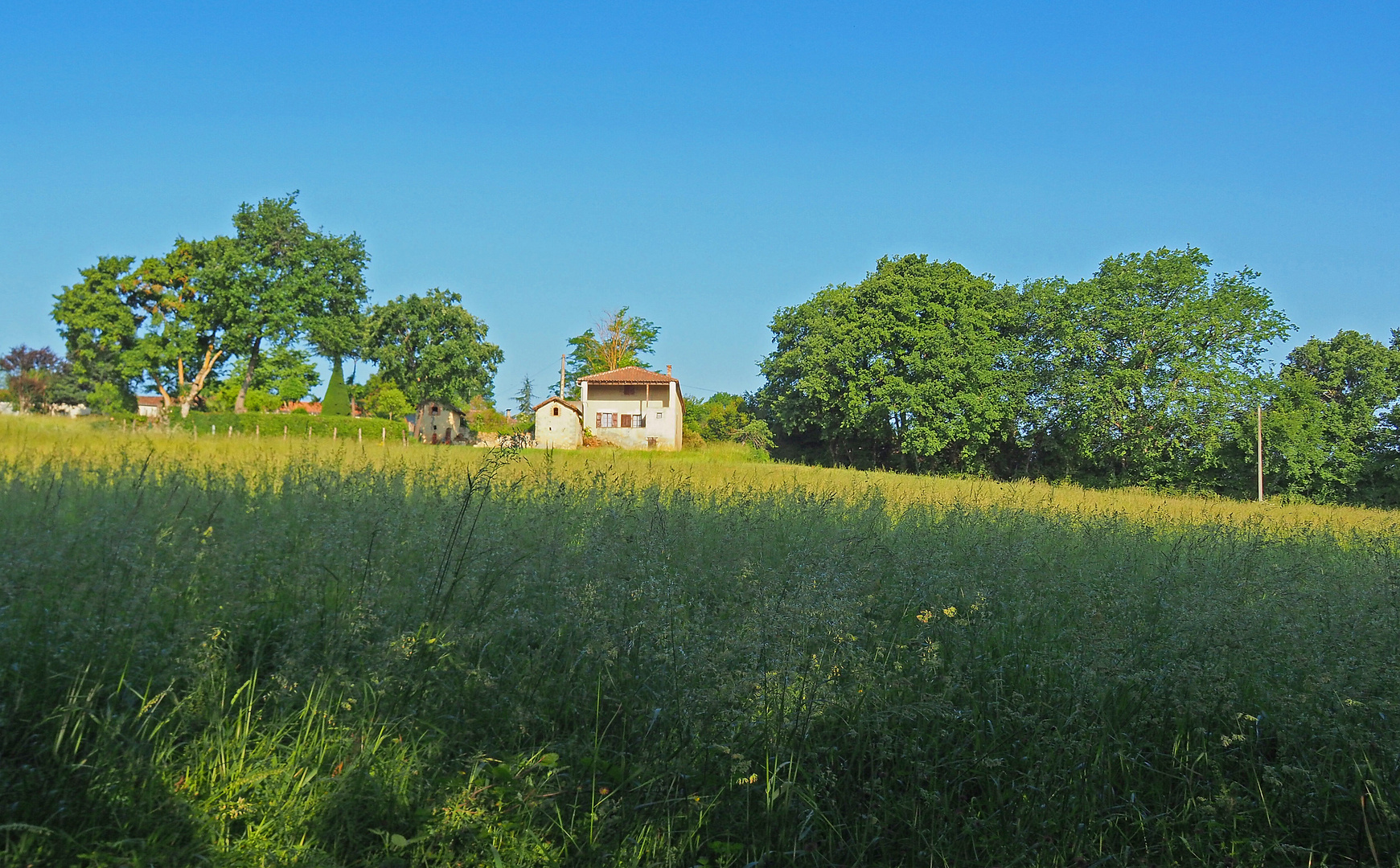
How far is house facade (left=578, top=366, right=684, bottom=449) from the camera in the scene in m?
45.2

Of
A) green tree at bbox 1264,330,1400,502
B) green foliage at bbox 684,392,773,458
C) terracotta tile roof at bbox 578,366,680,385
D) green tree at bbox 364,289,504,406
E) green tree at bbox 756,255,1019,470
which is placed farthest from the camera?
green tree at bbox 364,289,504,406

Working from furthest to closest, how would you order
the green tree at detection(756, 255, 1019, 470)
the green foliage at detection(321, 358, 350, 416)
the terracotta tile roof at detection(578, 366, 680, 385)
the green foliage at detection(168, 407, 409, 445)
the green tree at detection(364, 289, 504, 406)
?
the green foliage at detection(321, 358, 350, 416) → the green tree at detection(364, 289, 504, 406) → the terracotta tile roof at detection(578, 366, 680, 385) → the green foliage at detection(168, 407, 409, 445) → the green tree at detection(756, 255, 1019, 470)

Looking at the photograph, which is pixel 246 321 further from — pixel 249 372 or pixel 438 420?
pixel 438 420

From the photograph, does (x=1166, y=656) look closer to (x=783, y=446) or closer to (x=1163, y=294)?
(x=1163, y=294)

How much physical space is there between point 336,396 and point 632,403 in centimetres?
2429

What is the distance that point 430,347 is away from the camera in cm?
4988

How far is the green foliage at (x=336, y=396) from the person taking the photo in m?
54.6

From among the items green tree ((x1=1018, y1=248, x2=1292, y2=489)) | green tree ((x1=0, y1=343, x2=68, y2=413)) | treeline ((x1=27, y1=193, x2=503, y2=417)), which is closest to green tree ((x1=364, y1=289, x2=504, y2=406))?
treeline ((x1=27, y1=193, x2=503, y2=417))

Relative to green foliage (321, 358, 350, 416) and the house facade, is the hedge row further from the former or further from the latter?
green foliage (321, 358, 350, 416)

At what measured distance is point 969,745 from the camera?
2883mm

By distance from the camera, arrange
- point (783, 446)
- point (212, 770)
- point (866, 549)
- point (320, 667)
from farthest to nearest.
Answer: point (783, 446), point (866, 549), point (320, 667), point (212, 770)

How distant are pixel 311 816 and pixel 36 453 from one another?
8.69 metres

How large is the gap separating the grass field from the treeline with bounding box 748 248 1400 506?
3041 centimetres

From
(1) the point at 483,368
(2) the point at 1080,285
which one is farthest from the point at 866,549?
(1) the point at 483,368
